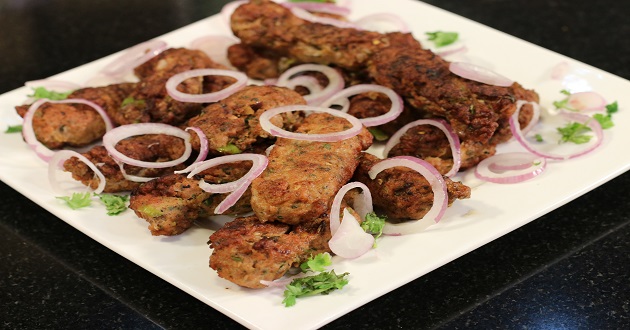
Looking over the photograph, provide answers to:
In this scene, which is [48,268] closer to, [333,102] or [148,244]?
[148,244]

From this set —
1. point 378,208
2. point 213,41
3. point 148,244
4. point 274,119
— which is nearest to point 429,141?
point 378,208

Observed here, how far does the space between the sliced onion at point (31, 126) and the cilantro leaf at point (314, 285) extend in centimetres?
157

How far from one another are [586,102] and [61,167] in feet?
8.34

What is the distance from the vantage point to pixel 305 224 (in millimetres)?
3334

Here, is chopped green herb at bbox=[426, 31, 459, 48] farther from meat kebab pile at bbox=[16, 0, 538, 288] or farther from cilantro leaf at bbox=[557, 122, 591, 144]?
cilantro leaf at bbox=[557, 122, 591, 144]

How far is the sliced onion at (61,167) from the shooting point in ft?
12.5

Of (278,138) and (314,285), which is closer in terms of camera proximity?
(314,285)

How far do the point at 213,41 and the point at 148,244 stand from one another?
1.91 m

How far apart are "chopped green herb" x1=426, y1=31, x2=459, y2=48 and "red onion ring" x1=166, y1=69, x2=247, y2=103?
4.46 ft

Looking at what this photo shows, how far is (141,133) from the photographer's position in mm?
3977

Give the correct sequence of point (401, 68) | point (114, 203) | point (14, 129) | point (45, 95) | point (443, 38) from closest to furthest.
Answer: point (114, 203), point (401, 68), point (14, 129), point (45, 95), point (443, 38)

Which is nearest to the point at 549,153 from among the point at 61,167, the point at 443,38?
the point at 443,38

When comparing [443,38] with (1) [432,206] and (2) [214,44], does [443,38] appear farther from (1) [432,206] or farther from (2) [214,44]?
(1) [432,206]

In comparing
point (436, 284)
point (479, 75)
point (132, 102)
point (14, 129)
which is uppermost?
point (479, 75)
